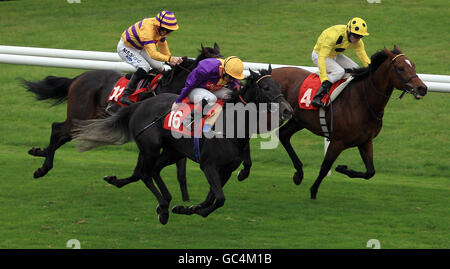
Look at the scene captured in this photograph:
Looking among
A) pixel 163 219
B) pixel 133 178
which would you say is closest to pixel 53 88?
pixel 133 178

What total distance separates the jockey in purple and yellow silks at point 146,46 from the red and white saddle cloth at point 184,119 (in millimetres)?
1199

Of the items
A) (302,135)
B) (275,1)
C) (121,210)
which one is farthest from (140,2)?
(121,210)

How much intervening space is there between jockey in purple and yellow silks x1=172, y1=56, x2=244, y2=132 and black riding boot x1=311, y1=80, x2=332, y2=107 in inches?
58.0

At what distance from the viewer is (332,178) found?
10180 millimetres

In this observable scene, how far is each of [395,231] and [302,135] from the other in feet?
16.1

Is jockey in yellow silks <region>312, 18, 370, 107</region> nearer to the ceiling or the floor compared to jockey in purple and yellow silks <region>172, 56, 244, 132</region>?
nearer to the floor

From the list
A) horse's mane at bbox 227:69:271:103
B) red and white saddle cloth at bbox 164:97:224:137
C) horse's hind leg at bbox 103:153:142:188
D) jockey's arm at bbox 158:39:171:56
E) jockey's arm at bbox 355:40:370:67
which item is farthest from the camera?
jockey's arm at bbox 158:39:171:56

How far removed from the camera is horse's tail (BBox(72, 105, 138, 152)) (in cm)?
827

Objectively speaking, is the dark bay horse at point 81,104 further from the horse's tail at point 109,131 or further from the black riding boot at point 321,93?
the black riding boot at point 321,93

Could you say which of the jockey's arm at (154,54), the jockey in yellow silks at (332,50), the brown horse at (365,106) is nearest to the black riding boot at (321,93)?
the jockey in yellow silks at (332,50)

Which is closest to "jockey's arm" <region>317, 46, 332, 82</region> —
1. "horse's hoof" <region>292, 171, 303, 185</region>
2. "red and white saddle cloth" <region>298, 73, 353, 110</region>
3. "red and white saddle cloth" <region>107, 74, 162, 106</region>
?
"red and white saddle cloth" <region>298, 73, 353, 110</region>

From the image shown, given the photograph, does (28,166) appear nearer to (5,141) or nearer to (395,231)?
(5,141)

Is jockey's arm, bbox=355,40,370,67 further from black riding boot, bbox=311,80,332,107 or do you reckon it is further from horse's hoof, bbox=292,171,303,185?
horse's hoof, bbox=292,171,303,185

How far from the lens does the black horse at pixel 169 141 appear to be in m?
7.16
